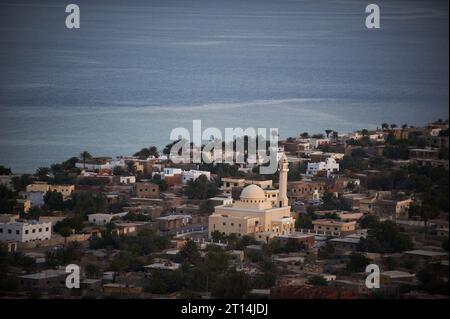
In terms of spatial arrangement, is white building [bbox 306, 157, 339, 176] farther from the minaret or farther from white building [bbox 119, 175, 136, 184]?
the minaret

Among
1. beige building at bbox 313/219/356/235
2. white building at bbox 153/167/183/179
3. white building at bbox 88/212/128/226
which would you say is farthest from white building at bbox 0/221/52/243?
white building at bbox 153/167/183/179

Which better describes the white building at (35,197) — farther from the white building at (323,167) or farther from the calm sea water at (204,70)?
the white building at (323,167)

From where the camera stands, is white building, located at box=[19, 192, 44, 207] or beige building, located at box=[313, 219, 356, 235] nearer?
beige building, located at box=[313, 219, 356, 235]

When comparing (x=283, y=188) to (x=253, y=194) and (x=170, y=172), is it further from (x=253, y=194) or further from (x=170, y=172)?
(x=170, y=172)

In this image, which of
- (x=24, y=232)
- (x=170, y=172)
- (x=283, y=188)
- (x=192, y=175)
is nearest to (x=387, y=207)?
(x=283, y=188)

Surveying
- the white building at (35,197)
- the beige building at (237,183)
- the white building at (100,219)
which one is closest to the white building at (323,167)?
the beige building at (237,183)
